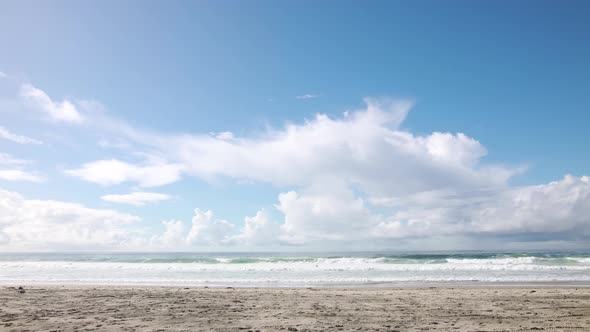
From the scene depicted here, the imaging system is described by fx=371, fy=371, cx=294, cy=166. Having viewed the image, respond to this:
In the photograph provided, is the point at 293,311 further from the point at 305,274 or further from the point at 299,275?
the point at 305,274

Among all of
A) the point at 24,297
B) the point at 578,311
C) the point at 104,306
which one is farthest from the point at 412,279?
the point at 24,297

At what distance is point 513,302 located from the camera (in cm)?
1346

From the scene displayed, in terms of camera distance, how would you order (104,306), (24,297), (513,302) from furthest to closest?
(24,297) → (513,302) → (104,306)

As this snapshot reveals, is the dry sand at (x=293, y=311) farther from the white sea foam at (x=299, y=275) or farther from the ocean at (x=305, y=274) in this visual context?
the white sea foam at (x=299, y=275)

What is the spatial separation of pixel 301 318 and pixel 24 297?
11.3m

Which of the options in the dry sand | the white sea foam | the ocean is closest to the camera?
the dry sand

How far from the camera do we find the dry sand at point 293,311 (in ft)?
31.6

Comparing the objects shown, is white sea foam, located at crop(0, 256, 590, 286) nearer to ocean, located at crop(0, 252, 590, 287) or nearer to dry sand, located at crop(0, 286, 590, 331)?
ocean, located at crop(0, 252, 590, 287)

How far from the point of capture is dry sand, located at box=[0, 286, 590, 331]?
9617 millimetres

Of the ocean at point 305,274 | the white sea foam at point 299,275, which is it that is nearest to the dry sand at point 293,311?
the ocean at point 305,274

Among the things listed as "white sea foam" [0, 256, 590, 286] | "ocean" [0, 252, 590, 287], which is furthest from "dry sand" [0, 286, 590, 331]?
"white sea foam" [0, 256, 590, 286]

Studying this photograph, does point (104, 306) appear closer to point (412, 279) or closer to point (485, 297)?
point (485, 297)

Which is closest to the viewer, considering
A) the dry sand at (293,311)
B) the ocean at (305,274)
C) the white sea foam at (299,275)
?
the dry sand at (293,311)

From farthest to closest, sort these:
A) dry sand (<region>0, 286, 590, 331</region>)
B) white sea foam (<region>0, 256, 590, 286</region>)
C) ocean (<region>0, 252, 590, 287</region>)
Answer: white sea foam (<region>0, 256, 590, 286</region>) < ocean (<region>0, 252, 590, 287</region>) < dry sand (<region>0, 286, 590, 331</region>)
